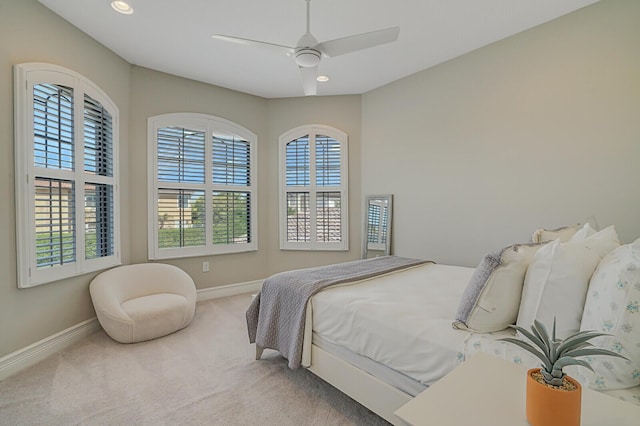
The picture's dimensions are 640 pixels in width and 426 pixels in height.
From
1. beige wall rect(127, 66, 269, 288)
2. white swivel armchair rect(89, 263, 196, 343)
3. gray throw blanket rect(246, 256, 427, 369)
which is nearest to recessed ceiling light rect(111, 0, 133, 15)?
beige wall rect(127, 66, 269, 288)

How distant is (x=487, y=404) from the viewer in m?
0.85

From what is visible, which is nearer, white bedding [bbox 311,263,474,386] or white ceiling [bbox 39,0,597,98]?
white bedding [bbox 311,263,474,386]

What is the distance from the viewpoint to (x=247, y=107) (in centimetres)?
463

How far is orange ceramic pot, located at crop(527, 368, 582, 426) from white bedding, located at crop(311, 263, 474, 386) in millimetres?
619

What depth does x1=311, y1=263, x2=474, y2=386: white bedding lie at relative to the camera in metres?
1.44

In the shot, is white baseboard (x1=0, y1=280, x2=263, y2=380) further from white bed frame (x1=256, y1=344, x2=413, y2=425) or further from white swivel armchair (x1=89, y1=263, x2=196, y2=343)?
white bed frame (x1=256, y1=344, x2=413, y2=425)

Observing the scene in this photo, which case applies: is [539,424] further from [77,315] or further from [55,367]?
[77,315]

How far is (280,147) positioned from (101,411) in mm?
3689

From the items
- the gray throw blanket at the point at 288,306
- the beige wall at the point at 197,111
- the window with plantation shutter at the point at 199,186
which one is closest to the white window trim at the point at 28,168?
the beige wall at the point at 197,111

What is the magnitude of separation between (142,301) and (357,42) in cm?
303

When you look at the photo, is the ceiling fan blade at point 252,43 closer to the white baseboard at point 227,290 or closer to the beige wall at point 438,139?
the beige wall at point 438,139

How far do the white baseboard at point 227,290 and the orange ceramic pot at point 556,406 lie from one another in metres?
4.06

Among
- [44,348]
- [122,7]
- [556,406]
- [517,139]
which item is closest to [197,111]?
[122,7]

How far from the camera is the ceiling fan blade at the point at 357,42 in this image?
6.93 feet
